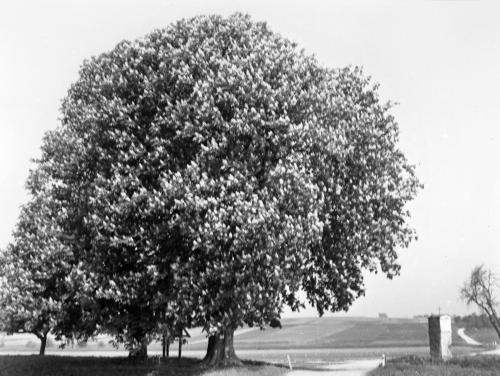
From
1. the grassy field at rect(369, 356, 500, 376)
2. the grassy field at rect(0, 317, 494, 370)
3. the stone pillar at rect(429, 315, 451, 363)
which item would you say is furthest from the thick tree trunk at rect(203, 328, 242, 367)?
the grassy field at rect(0, 317, 494, 370)

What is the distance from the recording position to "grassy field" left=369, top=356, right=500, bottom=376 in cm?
2367

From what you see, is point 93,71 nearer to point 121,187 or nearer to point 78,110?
point 78,110

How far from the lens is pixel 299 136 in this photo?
2647cm

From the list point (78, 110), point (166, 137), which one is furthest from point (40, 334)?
point (166, 137)

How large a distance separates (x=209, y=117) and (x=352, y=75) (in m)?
9.92

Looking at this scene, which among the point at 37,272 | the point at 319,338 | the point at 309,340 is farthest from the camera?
the point at 319,338

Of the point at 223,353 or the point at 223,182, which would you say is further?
the point at 223,353

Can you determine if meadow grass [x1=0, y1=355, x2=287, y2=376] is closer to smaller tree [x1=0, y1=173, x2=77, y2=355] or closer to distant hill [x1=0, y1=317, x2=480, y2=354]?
smaller tree [x1=0, y1=173, x2=77, y2=355]

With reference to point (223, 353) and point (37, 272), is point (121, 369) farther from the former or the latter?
point (37, 272)

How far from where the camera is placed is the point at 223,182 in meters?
25.3

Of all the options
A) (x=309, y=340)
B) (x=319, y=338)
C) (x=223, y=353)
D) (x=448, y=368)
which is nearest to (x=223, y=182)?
(x=223, y=353)

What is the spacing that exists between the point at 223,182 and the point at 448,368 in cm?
1304

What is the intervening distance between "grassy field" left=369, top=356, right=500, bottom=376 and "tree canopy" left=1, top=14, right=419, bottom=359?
5672mm

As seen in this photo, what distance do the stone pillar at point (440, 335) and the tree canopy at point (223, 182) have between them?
3785 millimetres
